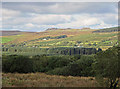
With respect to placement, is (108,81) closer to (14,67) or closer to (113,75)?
(113,75)

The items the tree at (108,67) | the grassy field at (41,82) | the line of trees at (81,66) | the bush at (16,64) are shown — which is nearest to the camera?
the tree at (108,67)

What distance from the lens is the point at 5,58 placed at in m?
31.3

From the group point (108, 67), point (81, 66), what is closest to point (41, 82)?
point (108, 67)

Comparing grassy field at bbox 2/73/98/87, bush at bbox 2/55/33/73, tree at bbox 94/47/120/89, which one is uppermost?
tree at bbox 94/47/120/89

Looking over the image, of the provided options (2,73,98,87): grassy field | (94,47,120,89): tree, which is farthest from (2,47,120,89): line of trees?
(2,73,98,87): grassy field

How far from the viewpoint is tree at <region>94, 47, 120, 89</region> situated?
947 centimetres

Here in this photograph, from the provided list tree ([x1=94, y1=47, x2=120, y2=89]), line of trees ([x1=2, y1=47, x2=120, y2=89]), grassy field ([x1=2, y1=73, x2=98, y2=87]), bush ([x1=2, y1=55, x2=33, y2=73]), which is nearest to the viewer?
tree ([x1=94, y1=47, x2=120, y2=89])

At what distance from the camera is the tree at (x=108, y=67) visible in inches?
373

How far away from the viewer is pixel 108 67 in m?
9.59

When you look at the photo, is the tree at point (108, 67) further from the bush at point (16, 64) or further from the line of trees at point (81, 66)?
the bush at point (16, 64)

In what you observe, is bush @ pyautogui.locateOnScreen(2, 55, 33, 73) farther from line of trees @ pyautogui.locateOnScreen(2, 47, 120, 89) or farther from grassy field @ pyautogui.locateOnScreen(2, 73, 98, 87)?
grassy field @ pyautogui.locateOnScreen(2, 73, 98, 87)

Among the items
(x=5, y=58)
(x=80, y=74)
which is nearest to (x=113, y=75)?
(x=80, y=74)

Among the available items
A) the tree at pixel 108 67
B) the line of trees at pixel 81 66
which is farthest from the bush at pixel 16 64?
the tree at pixel 108 67

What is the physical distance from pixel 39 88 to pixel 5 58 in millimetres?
23431
